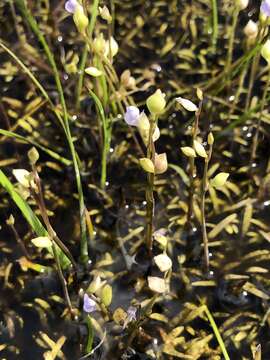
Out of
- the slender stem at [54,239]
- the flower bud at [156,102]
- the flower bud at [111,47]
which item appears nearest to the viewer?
the flower bud at [156,102]

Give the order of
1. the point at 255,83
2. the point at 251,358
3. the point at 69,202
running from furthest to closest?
the point at 255,83 → the point at 69,202 → the point at 251,358

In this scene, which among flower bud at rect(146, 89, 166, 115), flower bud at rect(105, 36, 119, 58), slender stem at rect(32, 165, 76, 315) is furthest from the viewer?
flower bud at rect(105, 36, 119, 58)

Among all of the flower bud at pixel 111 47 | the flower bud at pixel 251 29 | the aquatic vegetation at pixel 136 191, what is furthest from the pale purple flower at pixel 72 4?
the flower bud at pixel 251 29

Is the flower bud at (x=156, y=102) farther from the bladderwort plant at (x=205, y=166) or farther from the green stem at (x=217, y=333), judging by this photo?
the green stem at (x=217, y=333)

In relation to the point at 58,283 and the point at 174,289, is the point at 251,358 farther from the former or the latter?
the point at 58,283

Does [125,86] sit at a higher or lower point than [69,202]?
higher

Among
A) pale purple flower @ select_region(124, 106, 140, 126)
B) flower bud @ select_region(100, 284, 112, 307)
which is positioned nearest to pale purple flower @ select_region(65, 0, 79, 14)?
pale purple flower @ select_region(124, 106, 140, 126)

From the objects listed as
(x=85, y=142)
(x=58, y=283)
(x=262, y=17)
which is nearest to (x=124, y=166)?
(x=85, y=142)

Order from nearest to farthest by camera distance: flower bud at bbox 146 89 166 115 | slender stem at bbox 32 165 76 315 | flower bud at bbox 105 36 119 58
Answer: flower bud at bbox 146 89 166 115 < slender stem at bbox 32 165 76 315 < flower bud at bbox 105 36 119 58

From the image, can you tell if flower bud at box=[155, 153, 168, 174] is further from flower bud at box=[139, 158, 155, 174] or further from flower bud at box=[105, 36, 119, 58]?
flower bud at box=[105, 36, 119, 58]
